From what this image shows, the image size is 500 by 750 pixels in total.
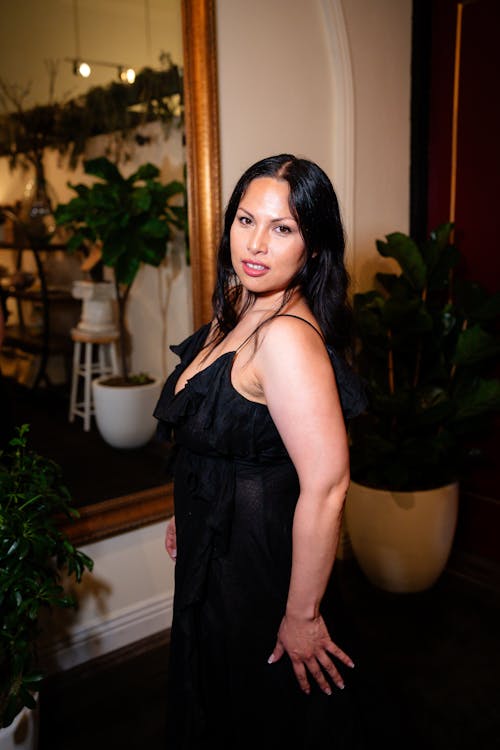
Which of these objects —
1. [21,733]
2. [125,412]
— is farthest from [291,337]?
[125,412]

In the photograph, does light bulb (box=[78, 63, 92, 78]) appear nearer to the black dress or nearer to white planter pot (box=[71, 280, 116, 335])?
white planter pot (box=[71, 280, 116, 335])

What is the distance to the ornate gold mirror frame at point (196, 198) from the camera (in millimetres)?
2326

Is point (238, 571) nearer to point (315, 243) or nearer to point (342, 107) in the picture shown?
point (315, 243)

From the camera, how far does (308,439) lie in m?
1.22

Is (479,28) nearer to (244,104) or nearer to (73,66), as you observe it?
(244,104)

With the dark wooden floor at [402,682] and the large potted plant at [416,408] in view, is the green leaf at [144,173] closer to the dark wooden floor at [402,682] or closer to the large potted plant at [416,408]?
the large potted plant at [416,408]

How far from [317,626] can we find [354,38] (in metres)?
2.45

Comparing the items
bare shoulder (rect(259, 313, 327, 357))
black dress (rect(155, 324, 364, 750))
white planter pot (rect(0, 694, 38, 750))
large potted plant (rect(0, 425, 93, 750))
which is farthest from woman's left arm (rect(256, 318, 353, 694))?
white planter pot (rect(0, 694, 38, 750))

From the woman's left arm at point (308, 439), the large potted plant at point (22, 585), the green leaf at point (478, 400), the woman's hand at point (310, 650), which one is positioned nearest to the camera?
the woman's left arm at point (308, 439)

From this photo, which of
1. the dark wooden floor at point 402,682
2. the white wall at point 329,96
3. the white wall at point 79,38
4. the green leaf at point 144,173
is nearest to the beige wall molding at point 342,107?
the white wall at point 329,96

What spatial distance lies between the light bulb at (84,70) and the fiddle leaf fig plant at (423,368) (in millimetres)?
1305

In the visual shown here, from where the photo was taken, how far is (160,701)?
2.26m

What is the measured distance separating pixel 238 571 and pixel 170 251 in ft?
4.59

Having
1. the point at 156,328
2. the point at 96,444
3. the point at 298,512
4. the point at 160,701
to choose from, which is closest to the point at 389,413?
the point at 156,328
